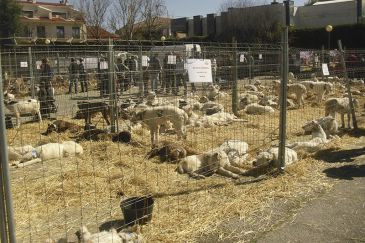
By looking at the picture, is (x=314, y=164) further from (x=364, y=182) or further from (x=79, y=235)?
(x=79, y=235)

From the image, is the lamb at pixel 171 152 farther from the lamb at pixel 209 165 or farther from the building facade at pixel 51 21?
the building facade at pixel 51 21

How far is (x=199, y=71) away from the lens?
22.4ft

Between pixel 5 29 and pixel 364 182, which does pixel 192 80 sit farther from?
pixel 5 29

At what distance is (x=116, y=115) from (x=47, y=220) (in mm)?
5863

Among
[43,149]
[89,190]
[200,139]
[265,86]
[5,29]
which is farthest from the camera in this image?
[5,29]

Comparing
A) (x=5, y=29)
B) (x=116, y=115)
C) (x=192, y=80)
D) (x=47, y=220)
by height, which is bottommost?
(x=47, y=220)

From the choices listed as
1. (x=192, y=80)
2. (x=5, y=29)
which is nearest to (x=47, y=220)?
(x=192, y=80)

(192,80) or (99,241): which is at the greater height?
(192,80)

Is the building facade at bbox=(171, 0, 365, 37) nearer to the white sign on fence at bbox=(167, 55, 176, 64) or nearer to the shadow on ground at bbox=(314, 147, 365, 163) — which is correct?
the white sign on fence at bbox=(167, 55, 176, 64)

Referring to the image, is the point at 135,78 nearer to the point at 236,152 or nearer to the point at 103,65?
the point at 103,65

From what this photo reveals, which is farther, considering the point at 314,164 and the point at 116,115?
the point at 116,115

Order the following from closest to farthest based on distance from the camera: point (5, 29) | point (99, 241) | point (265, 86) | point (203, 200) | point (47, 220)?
point (99, 241)
point (47, 220)
point (203, 200)
point (265, 86)
point (5, 29)

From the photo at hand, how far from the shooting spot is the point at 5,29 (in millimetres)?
42281

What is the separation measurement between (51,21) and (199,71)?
59997mm
